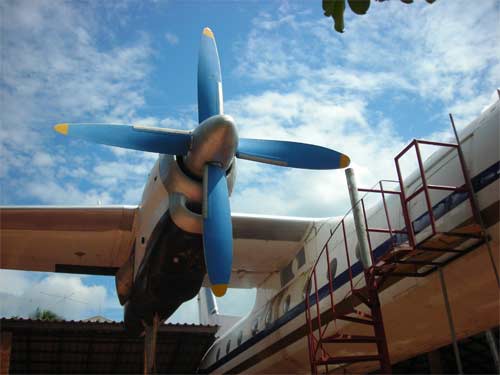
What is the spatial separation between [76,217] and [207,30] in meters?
4.52

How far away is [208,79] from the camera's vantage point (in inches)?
365

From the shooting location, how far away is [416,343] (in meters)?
9.16

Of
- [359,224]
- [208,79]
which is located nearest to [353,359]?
[359,224]

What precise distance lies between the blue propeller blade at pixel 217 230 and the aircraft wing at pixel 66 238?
2.73 metres

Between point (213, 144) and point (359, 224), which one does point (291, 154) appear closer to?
point (213, 144)

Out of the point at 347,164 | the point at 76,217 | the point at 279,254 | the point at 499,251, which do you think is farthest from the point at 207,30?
the point at 499,251

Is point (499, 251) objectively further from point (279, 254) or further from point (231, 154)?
point (279, 254)

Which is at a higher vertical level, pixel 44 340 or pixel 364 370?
pixel 44 340

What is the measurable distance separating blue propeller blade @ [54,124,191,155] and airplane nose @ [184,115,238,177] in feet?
0.81

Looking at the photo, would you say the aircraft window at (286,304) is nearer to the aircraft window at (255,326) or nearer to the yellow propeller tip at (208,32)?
the aircraft window at (255,326)

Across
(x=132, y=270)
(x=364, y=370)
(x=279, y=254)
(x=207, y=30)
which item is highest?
(x=207, y=30)

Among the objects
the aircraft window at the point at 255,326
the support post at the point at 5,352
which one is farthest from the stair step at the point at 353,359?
the support post at the point at 5,352

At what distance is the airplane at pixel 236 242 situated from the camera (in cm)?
702

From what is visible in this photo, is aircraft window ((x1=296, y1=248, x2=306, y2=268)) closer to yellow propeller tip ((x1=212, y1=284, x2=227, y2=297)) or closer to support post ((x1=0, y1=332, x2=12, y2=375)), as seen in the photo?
yellow propeller tip ((x1=212, y1=284, x2=227, y2=297))
